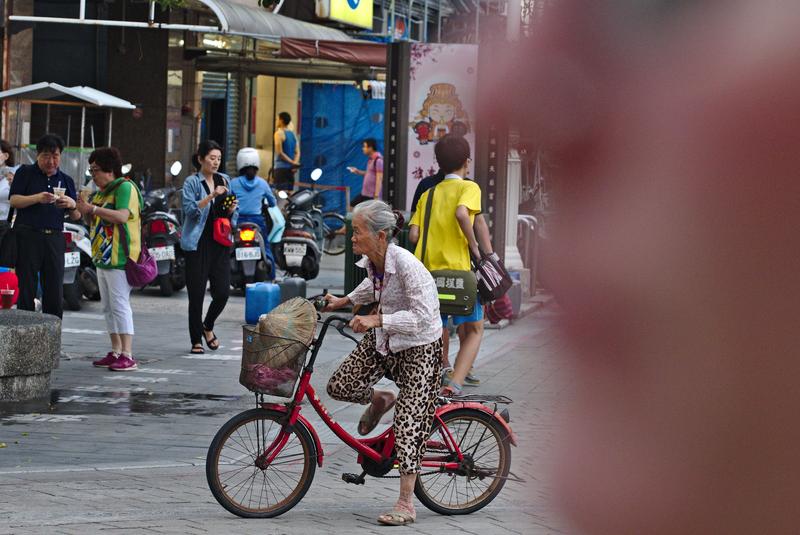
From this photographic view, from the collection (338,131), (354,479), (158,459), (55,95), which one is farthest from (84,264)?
(338,131)

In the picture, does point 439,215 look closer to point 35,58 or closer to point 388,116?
point 388,116

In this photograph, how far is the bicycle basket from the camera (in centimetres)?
600

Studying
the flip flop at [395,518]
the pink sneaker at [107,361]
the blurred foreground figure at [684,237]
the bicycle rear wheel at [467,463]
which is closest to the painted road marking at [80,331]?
the pink sneaker at [107,361]

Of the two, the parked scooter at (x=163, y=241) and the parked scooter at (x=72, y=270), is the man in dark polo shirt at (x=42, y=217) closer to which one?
the parked scooter at (x=72, y=270)

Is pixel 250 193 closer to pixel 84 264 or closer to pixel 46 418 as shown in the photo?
pixel 84 264

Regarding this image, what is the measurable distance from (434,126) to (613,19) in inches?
448

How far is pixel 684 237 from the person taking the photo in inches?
34.3

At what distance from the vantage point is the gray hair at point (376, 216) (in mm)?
5832

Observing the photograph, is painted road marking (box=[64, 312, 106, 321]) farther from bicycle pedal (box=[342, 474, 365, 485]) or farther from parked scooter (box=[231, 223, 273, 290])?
bicycle pedal (box=[342, 474, 365, 485])

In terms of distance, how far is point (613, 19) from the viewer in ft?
2.70

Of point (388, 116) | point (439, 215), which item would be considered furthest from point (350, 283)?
point (439, 215)

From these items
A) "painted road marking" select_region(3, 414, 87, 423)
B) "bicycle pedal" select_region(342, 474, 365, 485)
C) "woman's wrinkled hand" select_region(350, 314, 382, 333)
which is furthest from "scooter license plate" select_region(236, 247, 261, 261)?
"woman's wrinkled hand" select_region(350, 314, 382, 333)

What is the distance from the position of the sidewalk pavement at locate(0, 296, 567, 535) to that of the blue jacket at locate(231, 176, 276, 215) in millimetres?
4794

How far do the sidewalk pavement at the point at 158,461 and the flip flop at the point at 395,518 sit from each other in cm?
6
